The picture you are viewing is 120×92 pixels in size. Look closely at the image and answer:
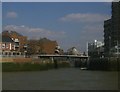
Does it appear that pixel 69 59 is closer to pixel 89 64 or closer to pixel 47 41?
pixel 47 41

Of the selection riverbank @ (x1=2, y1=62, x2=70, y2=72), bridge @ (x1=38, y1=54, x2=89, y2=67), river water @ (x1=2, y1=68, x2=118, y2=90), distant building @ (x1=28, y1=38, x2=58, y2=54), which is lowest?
river water @ (x1=2, y1=68, x2=118, y2=90)

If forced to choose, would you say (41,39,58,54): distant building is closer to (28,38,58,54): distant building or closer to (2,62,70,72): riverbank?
(28,38,58,54): distant building

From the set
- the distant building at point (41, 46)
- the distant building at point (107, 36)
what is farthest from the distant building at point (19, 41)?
the distant building at point (107, 36)

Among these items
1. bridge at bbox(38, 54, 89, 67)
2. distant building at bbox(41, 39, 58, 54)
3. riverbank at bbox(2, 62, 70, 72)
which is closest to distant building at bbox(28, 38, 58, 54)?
distant building at bbox(41, 39, 58, 54)

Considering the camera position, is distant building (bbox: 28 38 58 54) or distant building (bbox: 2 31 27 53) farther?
distant building (bbox: 2 31 27 53)

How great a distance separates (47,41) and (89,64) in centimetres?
1143

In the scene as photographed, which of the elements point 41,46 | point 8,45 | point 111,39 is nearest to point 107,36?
point 111,39

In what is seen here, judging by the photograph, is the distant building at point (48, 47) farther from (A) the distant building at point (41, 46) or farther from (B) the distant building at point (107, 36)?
(B) the distant building at point (107, 36)

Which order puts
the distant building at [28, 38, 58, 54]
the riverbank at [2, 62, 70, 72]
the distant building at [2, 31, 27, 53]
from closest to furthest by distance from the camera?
1. the riverbank at [2, 62, 70, 72]
2. the distant building at [28, 38, 58, 54]
3. the distant building at [2, 31, 27, 53]

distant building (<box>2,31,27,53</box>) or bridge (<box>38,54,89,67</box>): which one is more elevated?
distant building (<box>2,31,27,53</box>)

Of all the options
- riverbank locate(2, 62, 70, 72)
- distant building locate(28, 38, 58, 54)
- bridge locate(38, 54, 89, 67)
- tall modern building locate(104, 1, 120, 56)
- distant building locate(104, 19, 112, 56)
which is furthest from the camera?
bridge locate(38, 54, 89, 67)

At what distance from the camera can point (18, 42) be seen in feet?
153

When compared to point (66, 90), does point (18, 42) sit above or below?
above

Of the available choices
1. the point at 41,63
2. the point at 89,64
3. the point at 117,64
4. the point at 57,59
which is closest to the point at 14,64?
the point at 41,63
